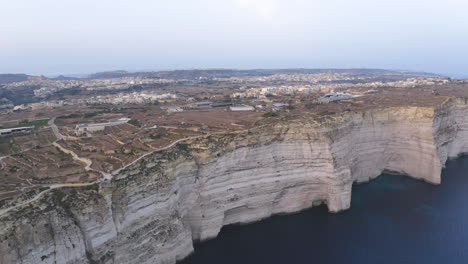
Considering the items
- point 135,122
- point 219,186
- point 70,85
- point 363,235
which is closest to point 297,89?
point 135,122

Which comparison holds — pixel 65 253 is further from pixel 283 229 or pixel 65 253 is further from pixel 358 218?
pixel 358 218

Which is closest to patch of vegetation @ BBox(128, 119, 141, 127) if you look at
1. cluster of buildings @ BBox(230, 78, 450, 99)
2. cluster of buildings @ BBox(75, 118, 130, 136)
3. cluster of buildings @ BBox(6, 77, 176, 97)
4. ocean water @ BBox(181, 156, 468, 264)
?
cluster of buildings @ BBox(75, 118, 130, 136)

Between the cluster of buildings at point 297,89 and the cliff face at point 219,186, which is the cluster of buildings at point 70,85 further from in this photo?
the cliff face at point 219,186

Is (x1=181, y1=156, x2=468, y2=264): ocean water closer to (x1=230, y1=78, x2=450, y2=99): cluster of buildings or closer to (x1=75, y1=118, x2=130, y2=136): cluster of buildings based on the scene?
(x1=75, y1=118, x2=130, y2=136): cluster of buildings

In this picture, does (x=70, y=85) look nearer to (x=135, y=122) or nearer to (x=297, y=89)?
(x=297, y=89)

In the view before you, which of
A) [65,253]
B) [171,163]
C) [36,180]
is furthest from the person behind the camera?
[171,163]

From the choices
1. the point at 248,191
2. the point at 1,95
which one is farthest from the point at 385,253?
the point at 1,95

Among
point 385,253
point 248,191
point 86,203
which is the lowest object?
point 385,253
